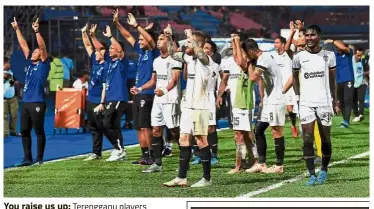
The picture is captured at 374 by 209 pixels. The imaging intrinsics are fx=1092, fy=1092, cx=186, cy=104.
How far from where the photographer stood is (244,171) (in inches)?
462

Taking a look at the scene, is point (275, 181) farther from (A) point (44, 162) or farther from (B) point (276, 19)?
(B) point (276, 19)

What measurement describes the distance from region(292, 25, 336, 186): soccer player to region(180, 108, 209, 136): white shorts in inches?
37.7

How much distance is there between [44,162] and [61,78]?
9.04 m

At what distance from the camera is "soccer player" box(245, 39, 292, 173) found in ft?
36.4

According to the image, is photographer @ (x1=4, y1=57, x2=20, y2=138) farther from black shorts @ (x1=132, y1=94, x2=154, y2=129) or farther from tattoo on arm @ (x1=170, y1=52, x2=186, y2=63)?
tattoo on arm @ (x1=170, y1=52, x2=186, y2=63)

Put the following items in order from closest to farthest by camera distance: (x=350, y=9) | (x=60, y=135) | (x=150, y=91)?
(x=150, y=91)
(x=60, y=135)
(x=350, y=9)

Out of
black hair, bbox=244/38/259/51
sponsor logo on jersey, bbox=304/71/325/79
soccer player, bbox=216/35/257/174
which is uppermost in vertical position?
black hair, bbox=244/38/259/51

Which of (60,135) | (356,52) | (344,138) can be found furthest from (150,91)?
(356,52)

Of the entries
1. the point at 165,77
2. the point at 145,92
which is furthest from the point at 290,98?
the point at 165,77

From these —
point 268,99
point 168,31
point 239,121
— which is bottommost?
point 239,121

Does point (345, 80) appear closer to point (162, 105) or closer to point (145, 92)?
point (145, 92)

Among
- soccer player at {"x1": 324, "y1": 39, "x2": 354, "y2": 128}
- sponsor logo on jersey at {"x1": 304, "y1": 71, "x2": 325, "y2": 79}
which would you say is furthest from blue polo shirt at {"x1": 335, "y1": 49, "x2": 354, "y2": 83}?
sponsor logo on jersey at {"x1": 304, "y1": 71, "x2": 325, "y2": 79}

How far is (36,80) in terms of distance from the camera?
12.7m

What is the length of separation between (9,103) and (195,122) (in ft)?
22.9
